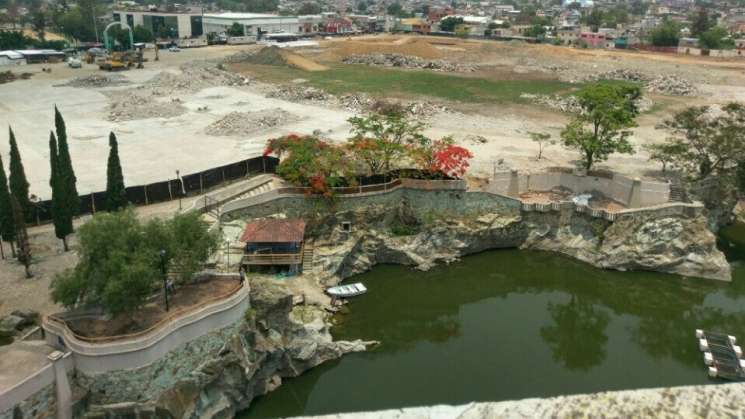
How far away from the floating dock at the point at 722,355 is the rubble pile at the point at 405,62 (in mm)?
87212

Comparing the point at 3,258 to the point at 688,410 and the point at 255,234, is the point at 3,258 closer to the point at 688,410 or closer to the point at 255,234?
the point at 255,234

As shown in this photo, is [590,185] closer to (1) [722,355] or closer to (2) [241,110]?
(1) [722,355]

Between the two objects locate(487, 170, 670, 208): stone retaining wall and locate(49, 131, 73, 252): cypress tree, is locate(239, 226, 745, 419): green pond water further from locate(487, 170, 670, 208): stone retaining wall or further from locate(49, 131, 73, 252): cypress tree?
locate(49, 131, 73, 252): cypress tree

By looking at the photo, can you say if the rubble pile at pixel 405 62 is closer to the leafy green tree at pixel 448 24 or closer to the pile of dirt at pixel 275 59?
the pile of dirt at pixel 275 59

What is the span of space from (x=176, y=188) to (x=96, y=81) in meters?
62.1

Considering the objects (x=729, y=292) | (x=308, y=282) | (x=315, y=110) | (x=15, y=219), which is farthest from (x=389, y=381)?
(x=315, y=110)

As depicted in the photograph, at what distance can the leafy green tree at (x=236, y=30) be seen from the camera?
16675cm

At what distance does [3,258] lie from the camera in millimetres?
35812

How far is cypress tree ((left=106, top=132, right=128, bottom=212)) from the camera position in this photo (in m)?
38.8

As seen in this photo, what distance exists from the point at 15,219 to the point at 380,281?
888 inches

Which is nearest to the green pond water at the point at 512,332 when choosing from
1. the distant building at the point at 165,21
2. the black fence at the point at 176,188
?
the black fence at the point at 176,188

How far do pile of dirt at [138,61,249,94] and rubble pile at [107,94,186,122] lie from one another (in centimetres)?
816

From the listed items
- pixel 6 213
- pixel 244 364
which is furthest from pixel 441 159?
pixel 6 213

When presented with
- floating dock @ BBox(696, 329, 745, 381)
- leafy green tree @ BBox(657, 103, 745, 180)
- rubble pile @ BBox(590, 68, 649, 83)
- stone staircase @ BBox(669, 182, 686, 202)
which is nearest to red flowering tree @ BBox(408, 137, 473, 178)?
stone staircase @ BBox(669, 182, 686, 202)
